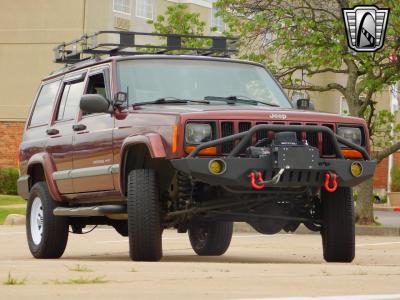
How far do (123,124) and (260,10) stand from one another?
14.1 m

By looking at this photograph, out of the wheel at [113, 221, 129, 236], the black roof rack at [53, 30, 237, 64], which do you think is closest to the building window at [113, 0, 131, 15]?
the black roof rack at [53, 30, 237, 64]

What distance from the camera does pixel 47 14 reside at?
144 feet

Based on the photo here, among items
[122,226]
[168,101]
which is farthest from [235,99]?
[122,226]

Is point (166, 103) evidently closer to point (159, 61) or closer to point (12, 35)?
point (159, 61)

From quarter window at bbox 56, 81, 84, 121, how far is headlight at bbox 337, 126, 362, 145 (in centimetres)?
325

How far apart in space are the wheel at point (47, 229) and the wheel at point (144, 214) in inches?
96.3

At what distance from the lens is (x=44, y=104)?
50.4 ft

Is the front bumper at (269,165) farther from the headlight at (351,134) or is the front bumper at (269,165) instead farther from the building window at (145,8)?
the building window at (145,8)

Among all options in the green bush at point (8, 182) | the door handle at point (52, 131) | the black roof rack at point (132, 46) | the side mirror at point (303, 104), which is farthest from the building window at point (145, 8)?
the side mirror at point (303, 104)

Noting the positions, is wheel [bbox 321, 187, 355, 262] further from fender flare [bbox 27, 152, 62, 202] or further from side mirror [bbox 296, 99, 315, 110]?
fender flare [bbox 27, 152, 62, 202]

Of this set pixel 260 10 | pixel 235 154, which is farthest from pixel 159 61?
pixel 260 10

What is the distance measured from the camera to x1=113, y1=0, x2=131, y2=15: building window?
145ft

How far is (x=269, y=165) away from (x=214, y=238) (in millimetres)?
3812

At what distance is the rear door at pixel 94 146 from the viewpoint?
12.9 m
